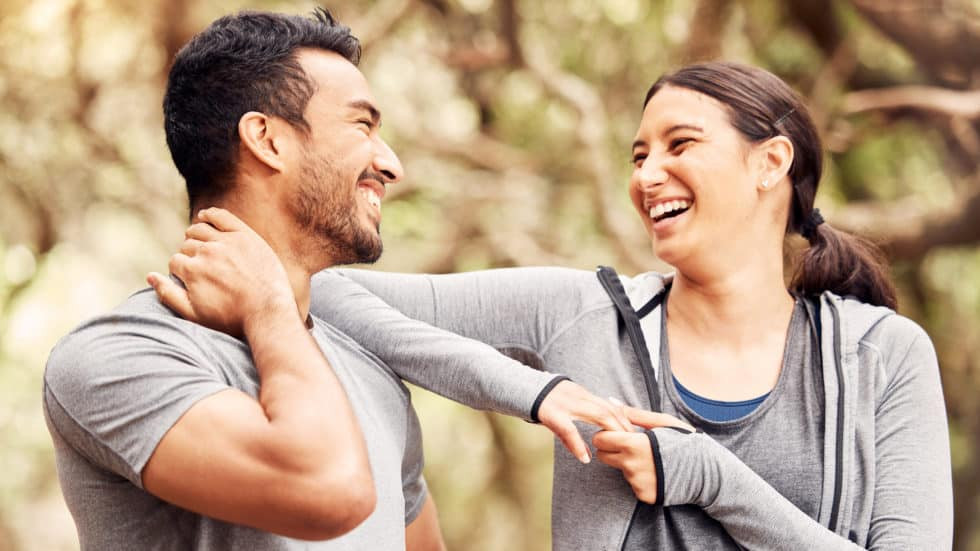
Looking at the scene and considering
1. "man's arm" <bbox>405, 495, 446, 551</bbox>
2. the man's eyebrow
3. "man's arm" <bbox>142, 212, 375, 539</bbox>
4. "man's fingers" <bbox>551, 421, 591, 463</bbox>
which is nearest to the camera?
"man's arm" <bbox>142, 212, 375, 539</bbox>

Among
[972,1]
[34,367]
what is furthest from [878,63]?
[34,367]

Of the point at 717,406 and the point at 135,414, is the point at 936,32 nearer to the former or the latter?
the point at 717,406

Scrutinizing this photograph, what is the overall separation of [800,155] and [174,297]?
95 cm

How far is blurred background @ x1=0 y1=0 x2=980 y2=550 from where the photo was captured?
3826 millimetres

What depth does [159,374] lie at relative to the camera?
1.01 meters

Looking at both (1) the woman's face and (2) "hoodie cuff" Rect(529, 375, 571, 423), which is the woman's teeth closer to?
(1) the woman's face

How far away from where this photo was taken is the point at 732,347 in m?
1.49

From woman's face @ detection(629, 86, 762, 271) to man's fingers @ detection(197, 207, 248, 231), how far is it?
60 centimetres

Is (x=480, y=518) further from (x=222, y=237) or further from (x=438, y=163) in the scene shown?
(x=222, y=237)

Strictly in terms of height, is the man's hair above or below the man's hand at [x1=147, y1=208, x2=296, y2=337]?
above

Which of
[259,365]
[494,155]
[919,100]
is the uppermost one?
[919,100]

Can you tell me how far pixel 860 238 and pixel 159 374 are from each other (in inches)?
44.7

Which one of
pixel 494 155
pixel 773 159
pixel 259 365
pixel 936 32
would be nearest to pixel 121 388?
pixel 259 365

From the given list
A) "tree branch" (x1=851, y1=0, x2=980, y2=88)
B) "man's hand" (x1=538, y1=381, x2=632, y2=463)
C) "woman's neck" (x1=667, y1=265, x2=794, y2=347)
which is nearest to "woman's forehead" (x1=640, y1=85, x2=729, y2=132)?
"woman's neck" (x1=667, y1=265, x2=794, y2=347)
